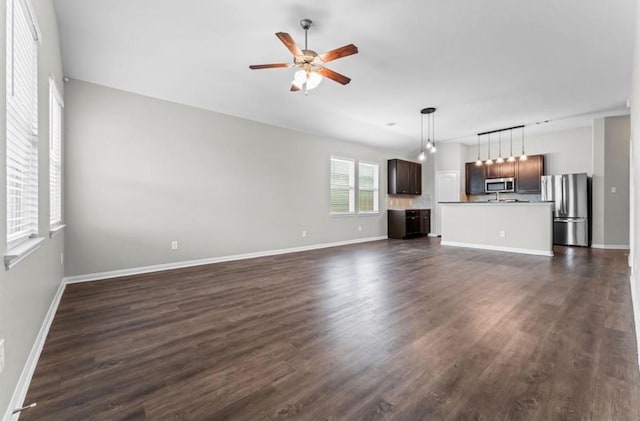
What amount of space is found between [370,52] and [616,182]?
21.6 ft

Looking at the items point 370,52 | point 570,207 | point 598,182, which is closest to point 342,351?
point 370,52

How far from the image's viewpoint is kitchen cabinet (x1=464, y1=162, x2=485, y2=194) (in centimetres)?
838

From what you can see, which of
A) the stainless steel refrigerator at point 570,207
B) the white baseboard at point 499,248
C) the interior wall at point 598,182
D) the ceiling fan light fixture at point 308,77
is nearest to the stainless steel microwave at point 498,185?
the stainless steel refrigerator at point 570,207

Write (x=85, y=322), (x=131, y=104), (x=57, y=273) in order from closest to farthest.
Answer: (x=85, y=322)
(x=57, y=273)
(x=131, y=104)

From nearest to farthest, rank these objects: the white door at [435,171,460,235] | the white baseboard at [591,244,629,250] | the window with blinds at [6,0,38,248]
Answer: the window with blinds at [6,0,38,248], the white baseboard at [591,244,629,250], the white door at [435,171,460,235]

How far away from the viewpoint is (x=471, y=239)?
6504 millimetres

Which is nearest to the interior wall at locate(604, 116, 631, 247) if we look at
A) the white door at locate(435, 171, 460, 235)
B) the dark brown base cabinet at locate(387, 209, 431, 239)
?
the white door at locate(435, 171, 460, 235)

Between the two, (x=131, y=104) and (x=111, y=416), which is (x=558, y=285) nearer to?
(x=111, y=416)

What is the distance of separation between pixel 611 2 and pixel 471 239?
15.5 feet

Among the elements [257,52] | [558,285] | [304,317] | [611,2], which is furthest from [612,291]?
[257,52]

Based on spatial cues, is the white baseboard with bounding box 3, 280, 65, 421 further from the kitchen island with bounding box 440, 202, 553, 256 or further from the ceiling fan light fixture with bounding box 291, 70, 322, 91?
Answer: the kitchen island with bounding box 440, 202, 553, 256

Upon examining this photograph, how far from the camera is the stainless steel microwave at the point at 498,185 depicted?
787cm

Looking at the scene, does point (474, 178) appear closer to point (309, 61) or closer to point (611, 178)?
point (611, 178)

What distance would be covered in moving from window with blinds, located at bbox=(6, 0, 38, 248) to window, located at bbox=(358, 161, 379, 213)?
6455 millimetres
